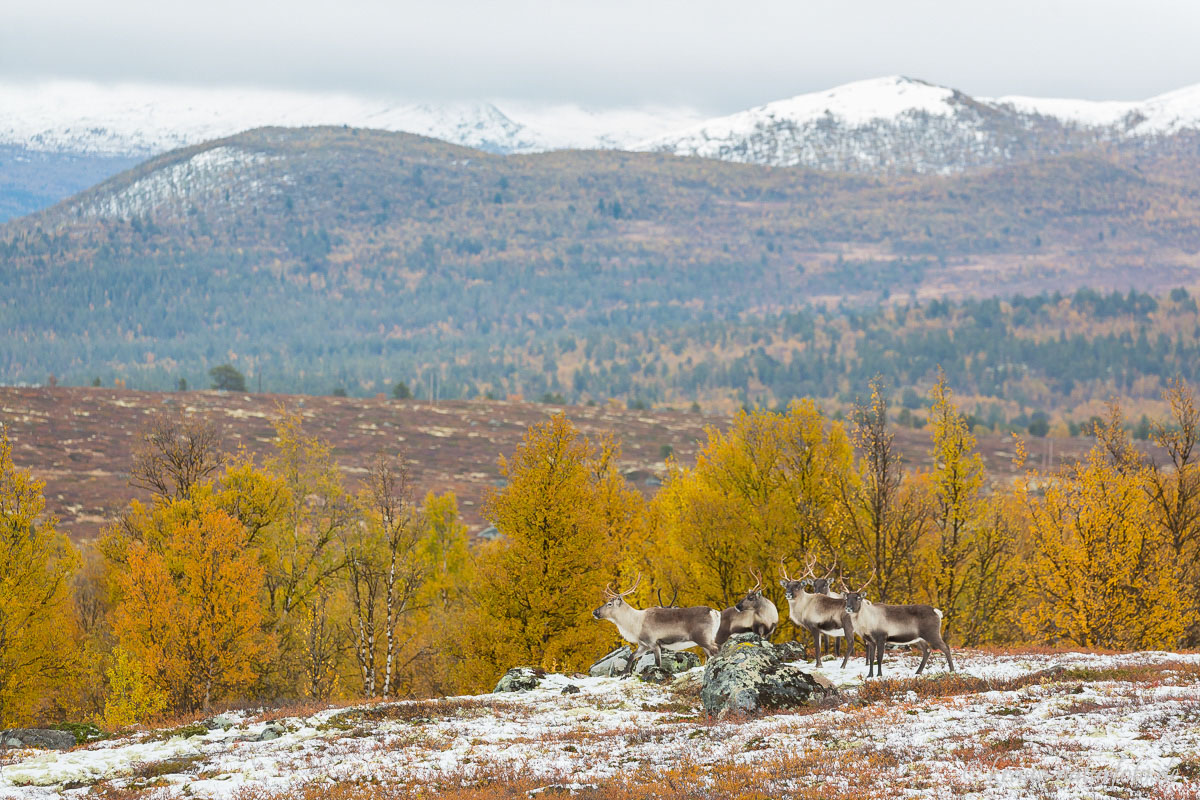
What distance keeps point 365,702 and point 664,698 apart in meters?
9.67

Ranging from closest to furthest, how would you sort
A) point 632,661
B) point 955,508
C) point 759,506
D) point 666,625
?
point 666,625 < point 632,661 < point 955,508 < point 759,506

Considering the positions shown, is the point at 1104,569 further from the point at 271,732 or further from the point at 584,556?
the point at 271,732

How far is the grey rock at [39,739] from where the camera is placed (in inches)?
1119

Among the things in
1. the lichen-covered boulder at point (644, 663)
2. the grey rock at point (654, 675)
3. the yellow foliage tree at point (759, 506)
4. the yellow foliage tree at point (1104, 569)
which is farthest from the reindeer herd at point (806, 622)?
the yellow foliage tree at point (1104, 569)

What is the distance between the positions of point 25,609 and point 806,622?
38112 millimetres

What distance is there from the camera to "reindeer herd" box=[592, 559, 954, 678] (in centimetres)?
2908

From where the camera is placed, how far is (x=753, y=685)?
27.4m

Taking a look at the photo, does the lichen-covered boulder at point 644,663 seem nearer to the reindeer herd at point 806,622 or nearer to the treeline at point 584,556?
the reindeer herd at point 806,622

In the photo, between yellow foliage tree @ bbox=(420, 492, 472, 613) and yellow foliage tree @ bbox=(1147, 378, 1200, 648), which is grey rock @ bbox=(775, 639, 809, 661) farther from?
yellow foliage tree @ bbox=(420, 492, 472, 613)

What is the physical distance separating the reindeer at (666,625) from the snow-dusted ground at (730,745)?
2286 millimetres

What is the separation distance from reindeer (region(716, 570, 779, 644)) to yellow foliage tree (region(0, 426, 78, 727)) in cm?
3500

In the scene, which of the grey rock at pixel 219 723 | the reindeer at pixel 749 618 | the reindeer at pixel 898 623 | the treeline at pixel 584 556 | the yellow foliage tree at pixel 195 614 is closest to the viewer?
the reindeer at pixel 898 623

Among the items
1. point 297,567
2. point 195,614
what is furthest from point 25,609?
point 297,567

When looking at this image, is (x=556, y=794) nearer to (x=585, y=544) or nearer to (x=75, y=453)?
(x=585, y=544)
